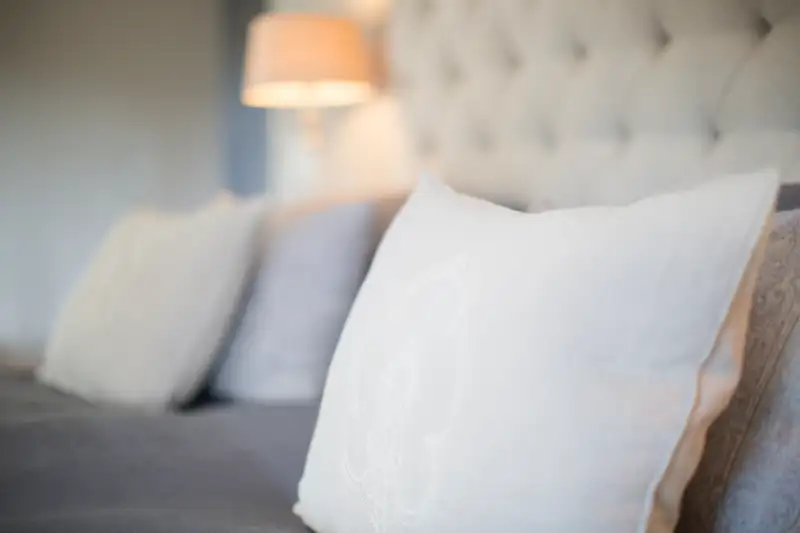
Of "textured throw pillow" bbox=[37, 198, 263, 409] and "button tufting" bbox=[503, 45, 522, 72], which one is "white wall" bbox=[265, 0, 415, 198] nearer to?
"button tufting" bbox=[503, 45, 522, 72]

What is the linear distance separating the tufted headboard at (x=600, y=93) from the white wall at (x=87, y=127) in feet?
4.72

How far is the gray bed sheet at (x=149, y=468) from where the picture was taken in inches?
36.5

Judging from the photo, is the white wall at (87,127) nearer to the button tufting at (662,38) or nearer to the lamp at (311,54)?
the lamp at (311,54)

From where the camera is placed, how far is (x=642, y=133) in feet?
4.27

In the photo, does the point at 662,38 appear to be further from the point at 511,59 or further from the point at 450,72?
the point at 450,72

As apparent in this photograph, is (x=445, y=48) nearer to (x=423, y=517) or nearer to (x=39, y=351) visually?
(x=423, y=517)

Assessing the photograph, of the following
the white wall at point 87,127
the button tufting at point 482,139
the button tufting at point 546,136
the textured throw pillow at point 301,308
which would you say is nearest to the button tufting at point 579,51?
the button tufting at point 546,136

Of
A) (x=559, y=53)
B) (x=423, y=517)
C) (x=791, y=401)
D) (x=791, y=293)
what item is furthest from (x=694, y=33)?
(x=423, y=517)

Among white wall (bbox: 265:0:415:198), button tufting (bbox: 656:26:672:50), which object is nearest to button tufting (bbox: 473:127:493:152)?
white wall (bbox: 265:0:415:198)

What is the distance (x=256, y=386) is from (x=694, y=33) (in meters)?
0.93

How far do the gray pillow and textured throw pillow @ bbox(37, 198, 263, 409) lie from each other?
3.13 ft

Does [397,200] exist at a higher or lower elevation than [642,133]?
lower

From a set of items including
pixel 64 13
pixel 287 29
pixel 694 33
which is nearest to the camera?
pixel 694 33

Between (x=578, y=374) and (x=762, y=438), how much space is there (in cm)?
18
